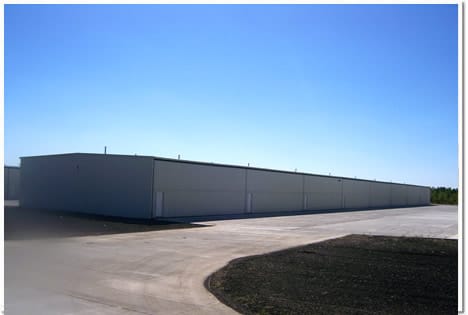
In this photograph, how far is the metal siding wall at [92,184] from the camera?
2788 cm

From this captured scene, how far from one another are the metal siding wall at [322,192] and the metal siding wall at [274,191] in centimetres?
184

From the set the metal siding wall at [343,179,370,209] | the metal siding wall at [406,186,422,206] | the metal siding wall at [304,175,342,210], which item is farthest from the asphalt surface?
the metal siding wall at [406,186,422,206]

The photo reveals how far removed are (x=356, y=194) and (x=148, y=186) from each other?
3444 centimetres

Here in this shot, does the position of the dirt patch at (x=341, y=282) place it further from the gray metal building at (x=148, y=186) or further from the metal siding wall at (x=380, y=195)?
the metal siding wall at (x=380, y=195)

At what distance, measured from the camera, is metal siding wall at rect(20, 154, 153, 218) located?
27.9 m

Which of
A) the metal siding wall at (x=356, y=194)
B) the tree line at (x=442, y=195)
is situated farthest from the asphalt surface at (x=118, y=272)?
the tree line at (x=442, y=195)

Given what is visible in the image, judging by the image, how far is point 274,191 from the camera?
3922cm

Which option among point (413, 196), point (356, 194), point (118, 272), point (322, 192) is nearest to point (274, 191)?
point (322, 192)

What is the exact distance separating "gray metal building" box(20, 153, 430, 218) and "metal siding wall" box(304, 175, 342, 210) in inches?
127

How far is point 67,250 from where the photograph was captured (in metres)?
12.8

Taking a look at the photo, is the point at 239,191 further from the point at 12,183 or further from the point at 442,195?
the point at 442,195
